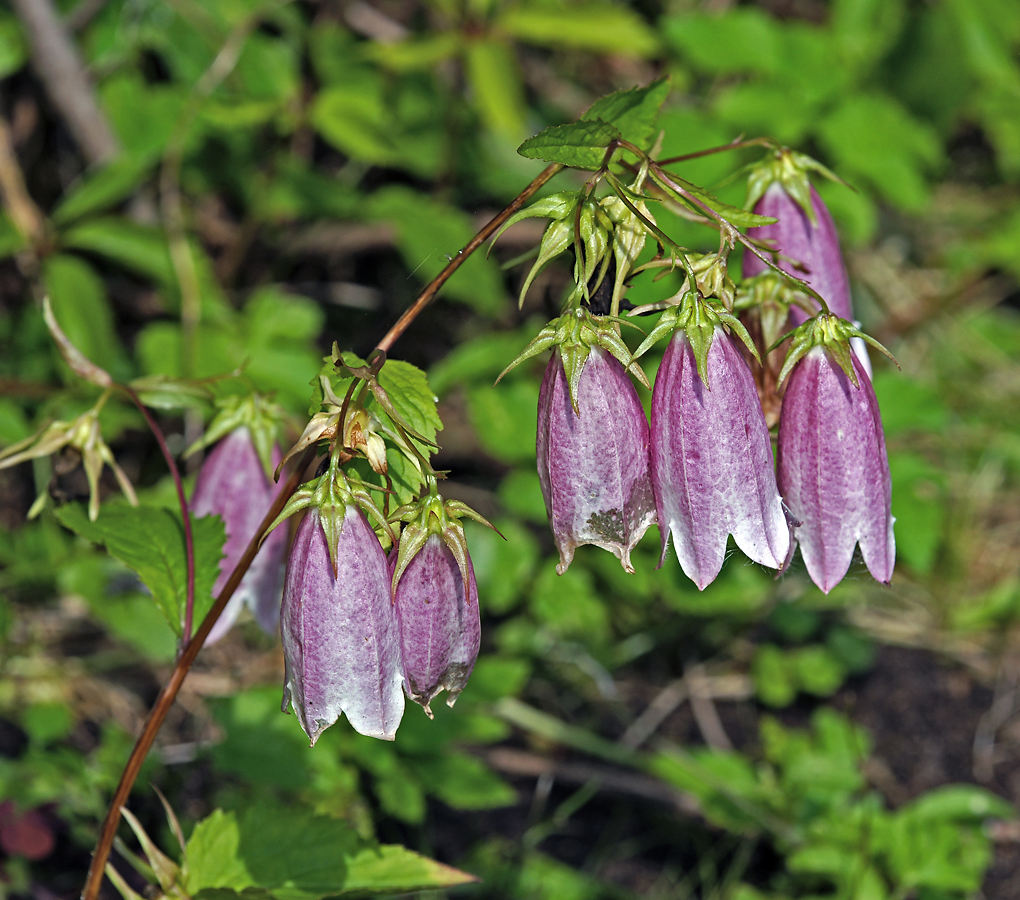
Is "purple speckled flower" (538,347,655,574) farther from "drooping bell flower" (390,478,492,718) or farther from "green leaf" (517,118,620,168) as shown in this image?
"green leaf" (517,118,620,168)

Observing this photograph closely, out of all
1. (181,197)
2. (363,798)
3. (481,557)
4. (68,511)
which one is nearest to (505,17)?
(181,197)

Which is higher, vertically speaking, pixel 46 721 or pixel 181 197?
pixel 181 197

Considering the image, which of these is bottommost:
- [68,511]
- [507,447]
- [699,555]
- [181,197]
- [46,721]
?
[46,721]

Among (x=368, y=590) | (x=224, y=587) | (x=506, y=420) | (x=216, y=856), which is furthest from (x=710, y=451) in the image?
(x=506, y=420)

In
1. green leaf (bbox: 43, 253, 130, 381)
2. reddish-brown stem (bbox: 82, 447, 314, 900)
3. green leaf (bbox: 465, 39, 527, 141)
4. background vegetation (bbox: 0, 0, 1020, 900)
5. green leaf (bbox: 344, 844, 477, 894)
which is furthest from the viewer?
green leaf (bbox: 465, 39, 527, 141)

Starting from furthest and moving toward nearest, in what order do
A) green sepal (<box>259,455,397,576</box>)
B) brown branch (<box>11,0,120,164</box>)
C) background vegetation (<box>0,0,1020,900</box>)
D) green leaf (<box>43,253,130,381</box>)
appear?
brown branch (<box>11,0,120,164</box>), green leaf (<box>43,253,130,381</box>), background vegetation (<box>0,0,1020,900</box>), green sepal (<box>259,455,397,576</box>)

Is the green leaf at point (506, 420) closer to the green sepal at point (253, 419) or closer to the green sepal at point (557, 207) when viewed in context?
the green sepal at point (253, 419)

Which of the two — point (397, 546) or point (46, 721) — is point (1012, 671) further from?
point (46, 721)

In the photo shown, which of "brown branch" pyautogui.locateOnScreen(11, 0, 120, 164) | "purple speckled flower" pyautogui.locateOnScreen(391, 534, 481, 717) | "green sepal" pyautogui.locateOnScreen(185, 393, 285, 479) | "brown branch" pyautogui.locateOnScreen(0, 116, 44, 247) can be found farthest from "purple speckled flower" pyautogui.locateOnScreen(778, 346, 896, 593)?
"brown branch" pyautogui.locateOnScreen(11, 0, 120, 164)
